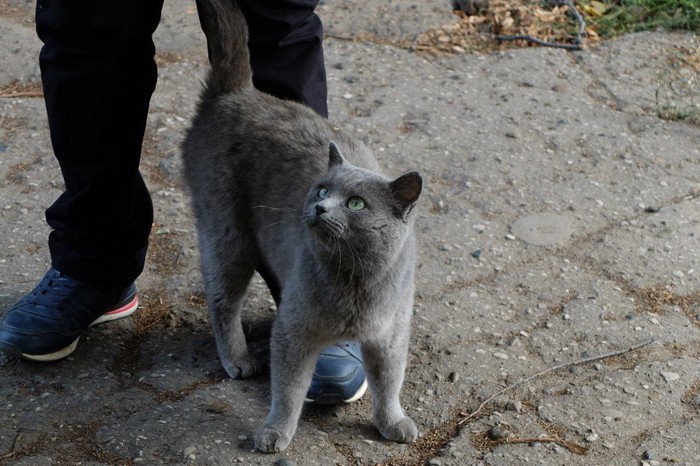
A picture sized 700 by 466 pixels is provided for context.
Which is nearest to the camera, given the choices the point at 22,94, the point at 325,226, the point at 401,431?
the point at 325,226

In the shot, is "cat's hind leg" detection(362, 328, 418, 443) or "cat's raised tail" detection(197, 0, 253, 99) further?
"cat's raised tail" detection(197, 0, 253, 99)

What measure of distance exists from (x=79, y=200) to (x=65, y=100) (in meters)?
0.27

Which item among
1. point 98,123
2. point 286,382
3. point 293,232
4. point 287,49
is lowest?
point 286,382

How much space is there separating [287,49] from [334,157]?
0.46 meters

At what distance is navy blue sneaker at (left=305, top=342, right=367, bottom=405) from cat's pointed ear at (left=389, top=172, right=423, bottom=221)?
1.76 feet

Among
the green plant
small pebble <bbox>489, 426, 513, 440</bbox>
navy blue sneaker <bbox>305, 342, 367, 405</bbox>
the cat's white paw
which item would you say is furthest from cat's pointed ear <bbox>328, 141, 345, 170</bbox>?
the green plant

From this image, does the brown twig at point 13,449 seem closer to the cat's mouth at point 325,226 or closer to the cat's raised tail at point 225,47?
the cat's mouth at point 325,226

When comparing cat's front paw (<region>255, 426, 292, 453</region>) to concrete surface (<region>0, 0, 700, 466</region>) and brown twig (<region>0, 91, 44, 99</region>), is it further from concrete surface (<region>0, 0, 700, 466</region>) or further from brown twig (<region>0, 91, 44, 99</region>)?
brown twig (<region>0, 91, 44, 99</region>)

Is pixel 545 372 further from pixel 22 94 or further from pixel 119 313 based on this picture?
pixel 22 94

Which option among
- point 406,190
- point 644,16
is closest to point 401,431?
point 406,190

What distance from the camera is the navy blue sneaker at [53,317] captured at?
8.43 feet

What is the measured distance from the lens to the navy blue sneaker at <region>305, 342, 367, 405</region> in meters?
2.48

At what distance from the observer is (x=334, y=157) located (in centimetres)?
230

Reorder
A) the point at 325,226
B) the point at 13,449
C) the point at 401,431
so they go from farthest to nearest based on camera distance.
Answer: the point at 401,431, the point at 13,449, the point at 325,226
